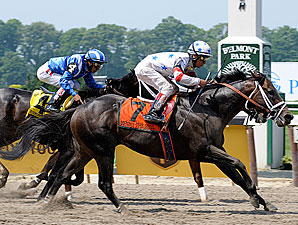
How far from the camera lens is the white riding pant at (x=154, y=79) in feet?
23.2

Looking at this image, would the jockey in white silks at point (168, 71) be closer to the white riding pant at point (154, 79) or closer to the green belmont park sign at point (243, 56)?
the white riding pant at point (154, 79)

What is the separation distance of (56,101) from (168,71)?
1.78 meters

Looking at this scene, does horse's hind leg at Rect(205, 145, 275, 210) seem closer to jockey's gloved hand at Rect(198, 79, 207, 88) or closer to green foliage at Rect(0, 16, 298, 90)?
jockey's gloved hand at Rect(198, 79, 207, 88)

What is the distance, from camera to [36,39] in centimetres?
11675

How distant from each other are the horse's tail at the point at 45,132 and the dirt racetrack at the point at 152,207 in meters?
0.69

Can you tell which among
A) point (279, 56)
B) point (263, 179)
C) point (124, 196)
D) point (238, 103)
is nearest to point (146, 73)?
point (238, 103)

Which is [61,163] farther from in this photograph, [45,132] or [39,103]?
[39,103]

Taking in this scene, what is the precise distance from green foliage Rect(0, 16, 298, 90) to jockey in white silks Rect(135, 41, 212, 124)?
90610mm

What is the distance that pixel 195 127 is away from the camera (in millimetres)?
6898

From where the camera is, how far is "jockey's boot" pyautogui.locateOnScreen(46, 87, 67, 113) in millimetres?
8141

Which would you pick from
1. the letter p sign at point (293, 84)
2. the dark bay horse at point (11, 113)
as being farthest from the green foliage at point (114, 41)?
the dark bay horse at point (11, 113)

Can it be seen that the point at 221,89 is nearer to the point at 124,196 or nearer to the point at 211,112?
the point at 211,112

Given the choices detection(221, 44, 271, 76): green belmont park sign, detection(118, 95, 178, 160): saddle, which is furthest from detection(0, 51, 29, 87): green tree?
detection(118, 95, 178, 160): saddle

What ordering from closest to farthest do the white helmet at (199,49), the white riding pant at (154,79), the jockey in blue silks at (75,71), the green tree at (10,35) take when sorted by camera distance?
the white helmet at (199,49) < the white riding pant at (154,79) < the jockey in blue silks at (75,71) < the green tree at (10,35)
